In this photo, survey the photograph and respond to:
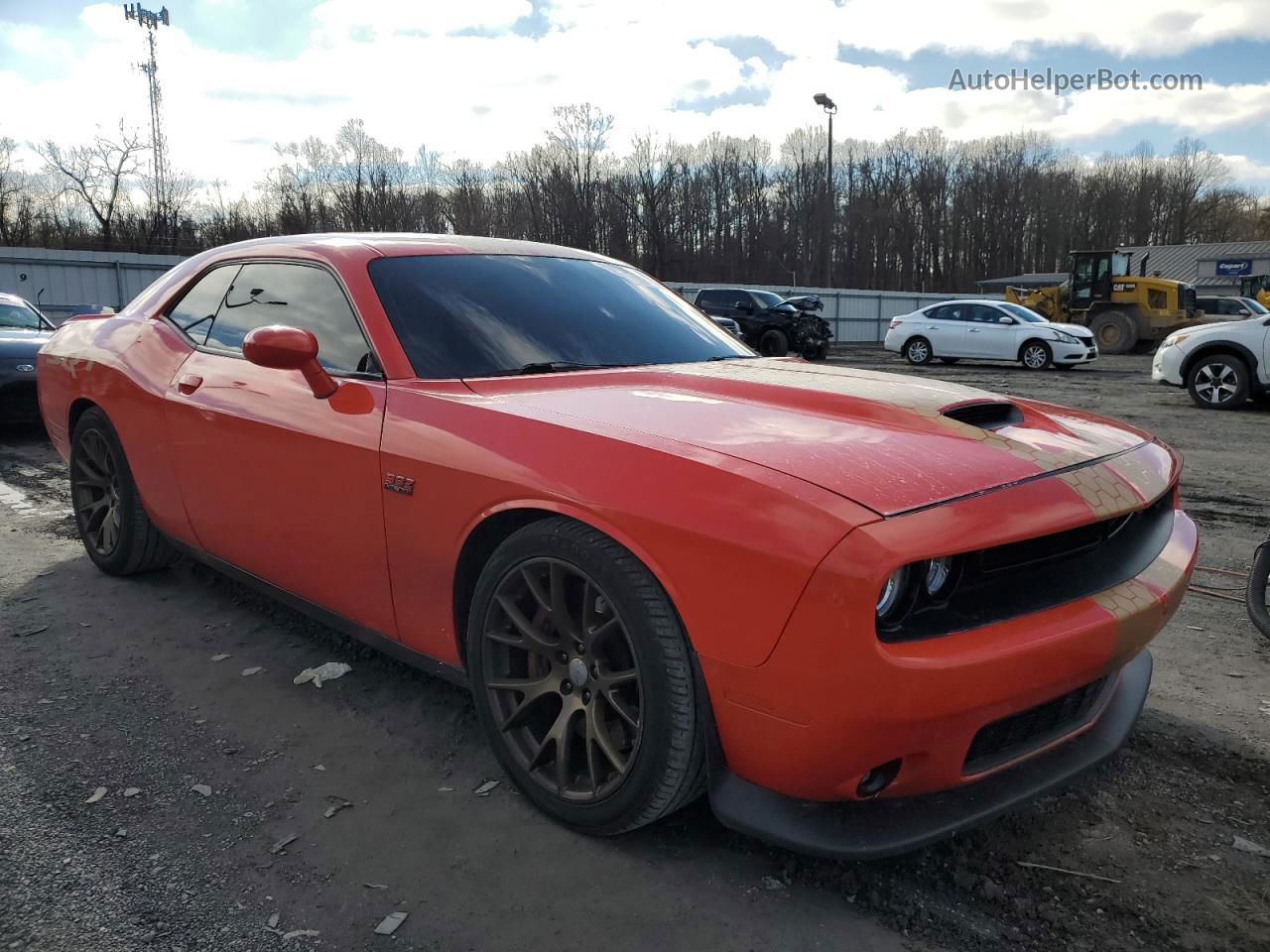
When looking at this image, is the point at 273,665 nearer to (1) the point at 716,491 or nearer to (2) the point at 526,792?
(2) the point at 526,792

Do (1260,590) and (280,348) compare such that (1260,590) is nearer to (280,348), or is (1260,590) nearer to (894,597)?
(894,597)

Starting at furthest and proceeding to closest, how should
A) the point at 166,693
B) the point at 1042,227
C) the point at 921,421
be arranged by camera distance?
the point at 1042,227 < the point at 166,693 < the point at 921,421

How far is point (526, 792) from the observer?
2318 mm

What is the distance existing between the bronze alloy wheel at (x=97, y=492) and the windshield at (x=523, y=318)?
6.49ft

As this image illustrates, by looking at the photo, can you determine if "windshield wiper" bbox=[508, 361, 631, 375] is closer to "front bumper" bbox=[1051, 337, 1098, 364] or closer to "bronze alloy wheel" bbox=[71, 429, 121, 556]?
"bronze alloy wheel" bbox=[71, 429, 121, 556]

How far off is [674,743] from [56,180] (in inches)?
1764

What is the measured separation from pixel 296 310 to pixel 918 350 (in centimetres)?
2042

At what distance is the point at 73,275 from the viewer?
950 inches


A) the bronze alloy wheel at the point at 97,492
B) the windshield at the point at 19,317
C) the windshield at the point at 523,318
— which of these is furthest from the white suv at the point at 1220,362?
the windshield at the point at 19,317

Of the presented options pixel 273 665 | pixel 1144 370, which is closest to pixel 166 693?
pixel 273 665

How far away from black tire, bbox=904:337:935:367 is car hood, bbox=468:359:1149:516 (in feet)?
65.0

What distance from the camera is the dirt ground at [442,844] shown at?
6.24 ft

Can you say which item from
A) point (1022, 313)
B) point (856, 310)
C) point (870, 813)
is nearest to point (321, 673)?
point (870, 813)

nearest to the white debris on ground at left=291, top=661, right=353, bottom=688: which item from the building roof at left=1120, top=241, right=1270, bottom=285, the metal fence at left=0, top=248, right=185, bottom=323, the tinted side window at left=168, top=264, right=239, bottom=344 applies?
the tinted side window at left=168, top=264, right=239, bottom=344
